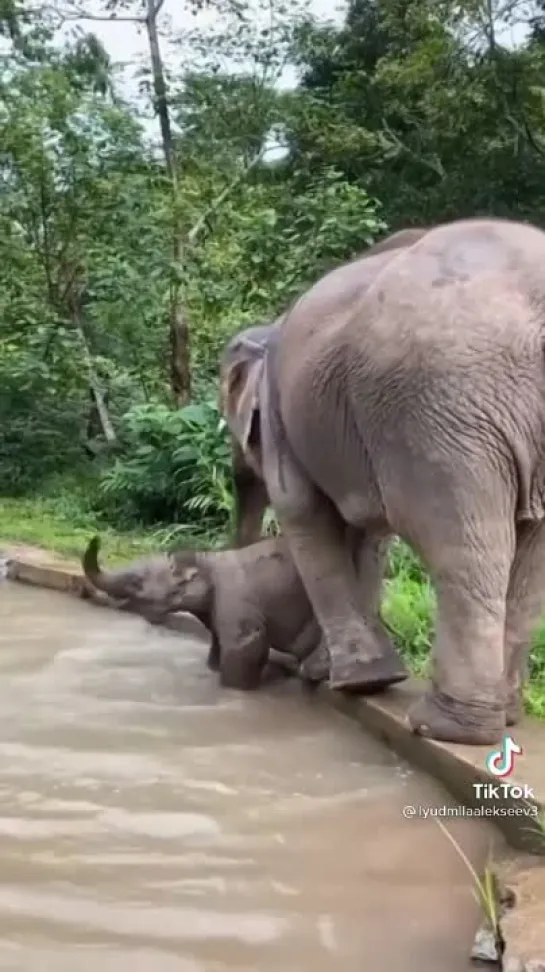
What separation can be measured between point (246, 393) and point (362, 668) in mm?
981

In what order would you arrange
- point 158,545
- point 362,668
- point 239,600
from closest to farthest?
point 362,668 → point 239,600 → point 158,545

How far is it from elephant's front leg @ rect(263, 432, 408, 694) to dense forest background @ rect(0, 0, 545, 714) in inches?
210

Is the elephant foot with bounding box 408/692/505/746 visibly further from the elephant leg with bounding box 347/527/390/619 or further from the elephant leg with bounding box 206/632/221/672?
the elephant leg with bounding box 206/632/221/672

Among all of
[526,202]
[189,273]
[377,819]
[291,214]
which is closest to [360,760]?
[377,819]

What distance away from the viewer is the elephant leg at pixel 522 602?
10.8 feet

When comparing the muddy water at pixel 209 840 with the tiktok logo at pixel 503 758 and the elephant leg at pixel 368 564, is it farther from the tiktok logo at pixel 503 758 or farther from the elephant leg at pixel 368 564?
the elephant leg at pixel 368 564

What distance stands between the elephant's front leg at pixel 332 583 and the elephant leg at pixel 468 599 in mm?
564

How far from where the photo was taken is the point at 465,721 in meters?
3.08

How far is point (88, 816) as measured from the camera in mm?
2918

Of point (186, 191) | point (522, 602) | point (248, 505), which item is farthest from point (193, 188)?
point (522, 602)

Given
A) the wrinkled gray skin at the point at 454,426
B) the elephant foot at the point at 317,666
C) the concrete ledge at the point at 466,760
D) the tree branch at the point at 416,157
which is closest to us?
the concrete ledge at the point at 466,760

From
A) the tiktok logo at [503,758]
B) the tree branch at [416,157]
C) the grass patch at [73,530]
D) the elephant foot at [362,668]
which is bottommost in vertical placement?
the grass patch at [73,530]

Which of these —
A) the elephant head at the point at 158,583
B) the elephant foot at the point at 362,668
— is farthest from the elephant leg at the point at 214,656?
the elephant foot at the point at 362,668

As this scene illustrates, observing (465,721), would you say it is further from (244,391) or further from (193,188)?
(193,188)
